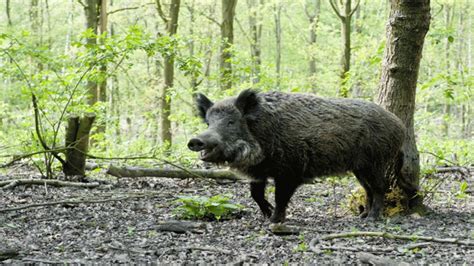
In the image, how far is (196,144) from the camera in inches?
196

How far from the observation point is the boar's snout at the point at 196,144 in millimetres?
4906

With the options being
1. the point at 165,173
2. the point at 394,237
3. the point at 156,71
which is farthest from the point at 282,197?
the point at 156,71

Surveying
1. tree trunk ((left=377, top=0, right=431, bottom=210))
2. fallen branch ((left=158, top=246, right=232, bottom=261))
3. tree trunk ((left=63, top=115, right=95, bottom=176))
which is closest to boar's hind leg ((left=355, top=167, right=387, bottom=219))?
tree trunk ((left=377, top=0, right=431, bottom=210))

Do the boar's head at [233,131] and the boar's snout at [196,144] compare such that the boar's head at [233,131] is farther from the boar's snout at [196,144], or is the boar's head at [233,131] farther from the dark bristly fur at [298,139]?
the boar's snout at [196,144]

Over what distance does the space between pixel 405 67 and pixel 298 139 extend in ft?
5.56

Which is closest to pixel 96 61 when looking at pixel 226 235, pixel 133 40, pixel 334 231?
pixel 133 40

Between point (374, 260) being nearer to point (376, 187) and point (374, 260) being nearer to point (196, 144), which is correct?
point (196, 144)

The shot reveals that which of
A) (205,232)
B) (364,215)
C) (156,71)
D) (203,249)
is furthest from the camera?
(156,71)

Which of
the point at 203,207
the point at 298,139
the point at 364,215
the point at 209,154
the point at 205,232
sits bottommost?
the point at 364,215

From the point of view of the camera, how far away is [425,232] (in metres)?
5.19

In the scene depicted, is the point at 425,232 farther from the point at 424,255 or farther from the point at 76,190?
the point at 76,190

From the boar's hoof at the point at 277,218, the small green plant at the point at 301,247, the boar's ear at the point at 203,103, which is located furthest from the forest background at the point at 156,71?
the small green plant at the point at 301,247

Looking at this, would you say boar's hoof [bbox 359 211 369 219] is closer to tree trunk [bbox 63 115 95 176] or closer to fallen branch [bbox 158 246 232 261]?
fallen branch [bbox 158 246 232 261]

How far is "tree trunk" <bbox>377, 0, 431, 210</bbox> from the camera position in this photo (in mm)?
6258
